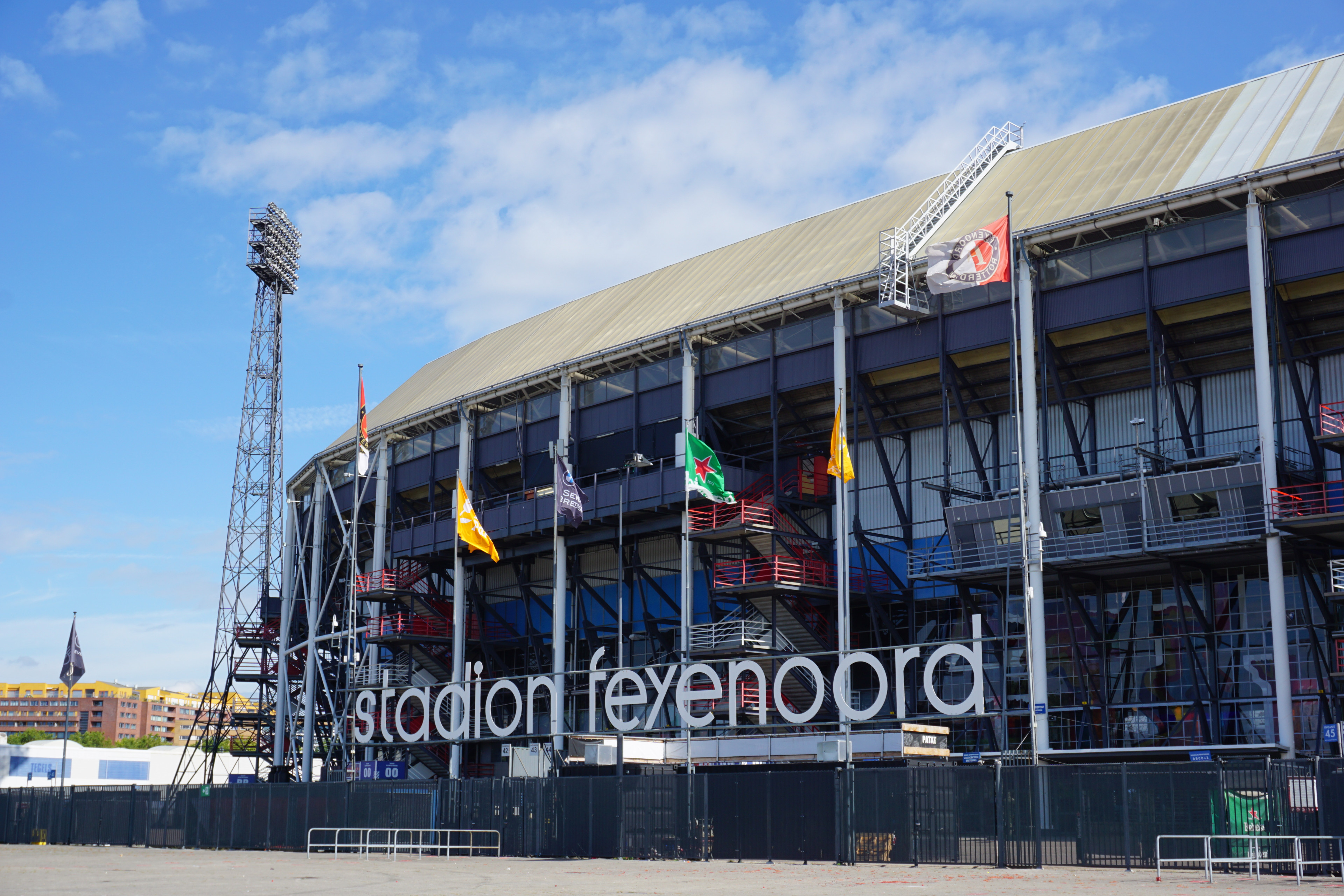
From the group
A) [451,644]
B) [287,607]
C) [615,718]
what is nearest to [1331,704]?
[615,718]

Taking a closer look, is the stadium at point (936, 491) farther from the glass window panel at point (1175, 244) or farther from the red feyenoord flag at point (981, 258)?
the red feyenoord flag at point (981, 258)

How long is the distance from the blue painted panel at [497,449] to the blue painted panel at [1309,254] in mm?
33305

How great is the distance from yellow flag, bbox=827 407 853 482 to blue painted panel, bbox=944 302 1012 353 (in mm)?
5581

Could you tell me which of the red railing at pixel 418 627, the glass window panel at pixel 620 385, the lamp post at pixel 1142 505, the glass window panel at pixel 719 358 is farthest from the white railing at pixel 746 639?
the red railing at pixel 418 627

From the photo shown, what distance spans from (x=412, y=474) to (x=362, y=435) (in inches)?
228

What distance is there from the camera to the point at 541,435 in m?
60.1

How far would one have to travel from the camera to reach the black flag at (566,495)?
166ft

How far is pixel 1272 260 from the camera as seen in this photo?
1592 inches

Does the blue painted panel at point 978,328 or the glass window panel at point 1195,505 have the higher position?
the blue painted panel at point 978,328

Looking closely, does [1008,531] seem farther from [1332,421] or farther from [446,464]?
[446,464]

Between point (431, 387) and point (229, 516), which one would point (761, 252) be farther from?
point (229, 516)

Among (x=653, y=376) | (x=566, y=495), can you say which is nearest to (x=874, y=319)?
(x=653, y=376)

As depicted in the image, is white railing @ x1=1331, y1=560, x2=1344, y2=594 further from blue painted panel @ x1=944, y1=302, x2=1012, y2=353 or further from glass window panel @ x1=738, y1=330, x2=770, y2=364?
glass window panel @ x1=738, y1=330, x2=770, y2=364

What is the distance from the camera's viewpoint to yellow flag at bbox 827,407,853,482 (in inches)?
1726
